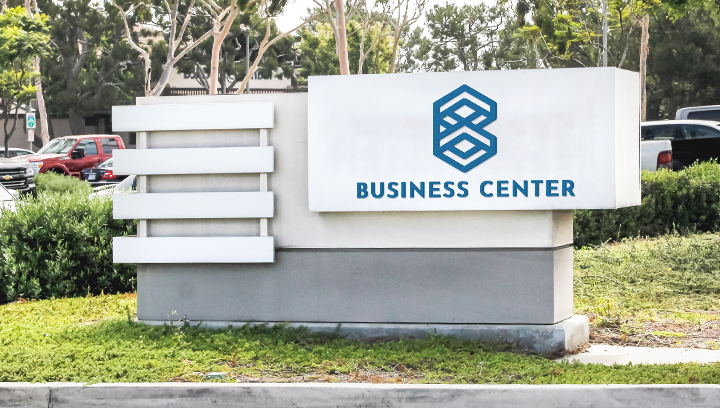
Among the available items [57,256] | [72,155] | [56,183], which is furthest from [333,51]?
[57,256]

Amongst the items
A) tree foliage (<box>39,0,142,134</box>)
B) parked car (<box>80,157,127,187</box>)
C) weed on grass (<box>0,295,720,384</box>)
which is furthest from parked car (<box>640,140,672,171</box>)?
tree foliage (<box>39,0,142,134</box>)

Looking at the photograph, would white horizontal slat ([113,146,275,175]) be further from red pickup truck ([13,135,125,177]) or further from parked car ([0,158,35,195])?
red pickup truck ([13,135,125,177])

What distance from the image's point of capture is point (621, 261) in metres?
11.2

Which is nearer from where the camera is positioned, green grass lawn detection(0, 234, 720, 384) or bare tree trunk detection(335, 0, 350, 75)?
green grass lawn detection(0, 234, 720, 384)

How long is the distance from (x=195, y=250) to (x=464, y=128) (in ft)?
8.14

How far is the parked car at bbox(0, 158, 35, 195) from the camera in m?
20.6

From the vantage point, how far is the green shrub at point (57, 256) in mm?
9398

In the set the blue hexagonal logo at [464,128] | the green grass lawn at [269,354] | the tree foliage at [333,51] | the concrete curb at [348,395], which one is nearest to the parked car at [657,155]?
the green grass lawn at [269,354]

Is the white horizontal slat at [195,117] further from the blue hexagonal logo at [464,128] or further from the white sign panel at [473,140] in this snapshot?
the blue hexagonal logo at [464,128]

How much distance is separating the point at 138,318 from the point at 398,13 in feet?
100

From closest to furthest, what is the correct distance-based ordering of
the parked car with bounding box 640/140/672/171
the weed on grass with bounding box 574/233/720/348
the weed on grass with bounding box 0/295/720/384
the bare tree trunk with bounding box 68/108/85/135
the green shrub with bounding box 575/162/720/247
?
the weed on grass with bounding box 0/295/720/384, the weed on grass with bounding box 574/233/720/348, the green shrub with bounding box 575/162/720/247, the parked car with bounding box 640/140/672/171, the bare tree trunk with bounding box 68/108/85/135

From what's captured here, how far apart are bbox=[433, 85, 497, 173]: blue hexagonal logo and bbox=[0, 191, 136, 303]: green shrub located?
4.44m

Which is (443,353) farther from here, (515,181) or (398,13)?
(398,13)

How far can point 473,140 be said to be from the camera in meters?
6.81
